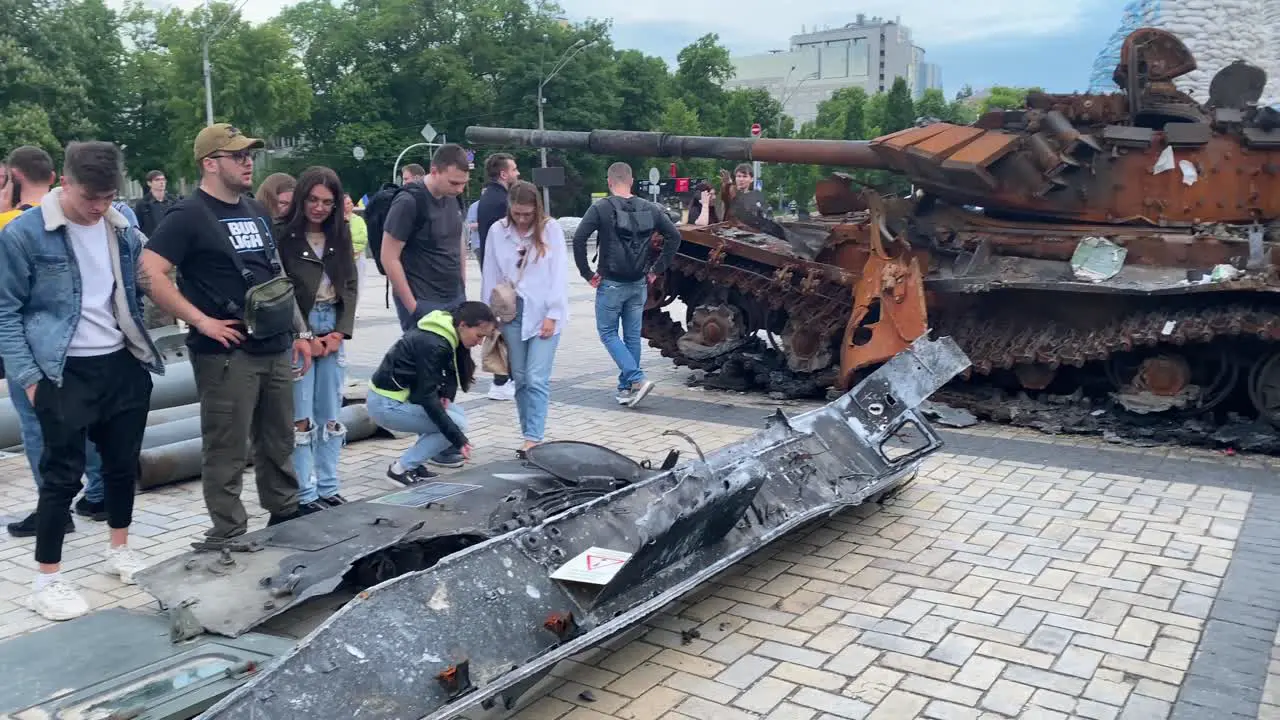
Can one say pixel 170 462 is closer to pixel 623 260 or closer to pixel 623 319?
pixel 623 260

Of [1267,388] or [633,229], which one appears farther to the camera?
[633,229]

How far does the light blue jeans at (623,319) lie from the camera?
9219 millimetres

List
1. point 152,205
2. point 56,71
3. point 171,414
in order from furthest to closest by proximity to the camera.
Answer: point 56,71, point 152,205, point 171,414

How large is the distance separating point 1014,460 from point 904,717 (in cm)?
406

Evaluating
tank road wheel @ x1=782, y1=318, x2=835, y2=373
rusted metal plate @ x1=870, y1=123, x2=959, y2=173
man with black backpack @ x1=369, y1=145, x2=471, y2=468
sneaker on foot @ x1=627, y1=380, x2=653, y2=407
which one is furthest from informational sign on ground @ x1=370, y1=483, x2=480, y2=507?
rusted metal plate @ x1=870, y1=123, x2=959, y2=173

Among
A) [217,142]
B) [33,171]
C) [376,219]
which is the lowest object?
[376,219]

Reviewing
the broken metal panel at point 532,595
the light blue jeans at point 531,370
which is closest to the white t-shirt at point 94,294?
the broken metal panel at point 532,595

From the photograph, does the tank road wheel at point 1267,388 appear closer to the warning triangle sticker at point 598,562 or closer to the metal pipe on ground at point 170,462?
the warning triangle sticker at point 598,562

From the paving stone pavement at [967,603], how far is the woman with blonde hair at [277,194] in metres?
1.71

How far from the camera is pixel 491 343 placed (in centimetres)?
720

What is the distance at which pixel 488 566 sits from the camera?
150 inches

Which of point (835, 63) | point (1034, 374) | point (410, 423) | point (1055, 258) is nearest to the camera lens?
point (410, 423)

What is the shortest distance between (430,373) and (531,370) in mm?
1205

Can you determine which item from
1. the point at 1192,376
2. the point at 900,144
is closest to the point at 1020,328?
the point at 1192,376
